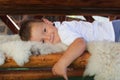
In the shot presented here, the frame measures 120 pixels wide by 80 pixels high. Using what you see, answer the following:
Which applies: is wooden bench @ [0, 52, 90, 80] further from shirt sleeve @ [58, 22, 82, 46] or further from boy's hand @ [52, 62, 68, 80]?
shirt sleeve @ [58, 22, 82, 46]

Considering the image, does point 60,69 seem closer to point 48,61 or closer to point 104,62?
point 48,61

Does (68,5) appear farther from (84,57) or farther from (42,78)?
(42,78)

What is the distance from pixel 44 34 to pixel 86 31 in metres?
0.20

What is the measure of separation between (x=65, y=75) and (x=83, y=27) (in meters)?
0.35

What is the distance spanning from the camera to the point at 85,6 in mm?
1113

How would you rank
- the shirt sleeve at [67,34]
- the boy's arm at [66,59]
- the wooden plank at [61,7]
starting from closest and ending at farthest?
the wooden plank at [61,7] → the boy's arm at [66,59] → the shirt sleeve at [67,34]

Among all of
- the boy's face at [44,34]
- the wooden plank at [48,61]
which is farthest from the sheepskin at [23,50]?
the boy's face at [44,34]

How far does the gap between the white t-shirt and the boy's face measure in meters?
0.03

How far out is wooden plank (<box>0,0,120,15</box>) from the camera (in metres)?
1.10

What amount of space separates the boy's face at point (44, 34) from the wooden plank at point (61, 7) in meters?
0.33

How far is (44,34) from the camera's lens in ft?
4.91

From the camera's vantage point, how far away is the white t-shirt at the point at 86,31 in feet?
4.64

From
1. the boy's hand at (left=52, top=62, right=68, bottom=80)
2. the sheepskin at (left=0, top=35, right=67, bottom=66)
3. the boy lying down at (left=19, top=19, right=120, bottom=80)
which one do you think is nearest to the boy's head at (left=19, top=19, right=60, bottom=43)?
the boy lying down at (left=19, top=19, right=120, bottom=80)

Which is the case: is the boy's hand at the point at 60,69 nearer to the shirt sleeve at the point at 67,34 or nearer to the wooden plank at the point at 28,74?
the wooden plank at the point at 28,74
